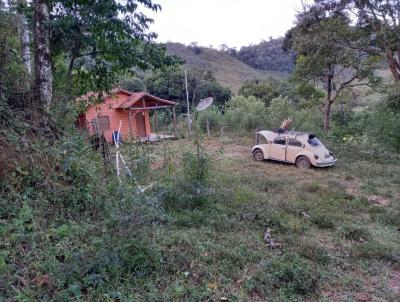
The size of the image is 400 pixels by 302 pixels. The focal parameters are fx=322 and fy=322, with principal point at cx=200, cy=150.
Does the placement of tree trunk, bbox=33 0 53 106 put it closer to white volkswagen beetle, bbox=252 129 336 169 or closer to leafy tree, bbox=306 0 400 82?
white volkswagen beetle, bbox=252 129 336 169

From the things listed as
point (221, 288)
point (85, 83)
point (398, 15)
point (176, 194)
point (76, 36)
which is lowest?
point (221, 288)

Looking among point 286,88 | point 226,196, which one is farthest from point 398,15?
point 286,88

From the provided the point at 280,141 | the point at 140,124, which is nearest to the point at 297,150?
the point at 280,141

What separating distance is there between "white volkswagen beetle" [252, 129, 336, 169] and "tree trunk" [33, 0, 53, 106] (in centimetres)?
787

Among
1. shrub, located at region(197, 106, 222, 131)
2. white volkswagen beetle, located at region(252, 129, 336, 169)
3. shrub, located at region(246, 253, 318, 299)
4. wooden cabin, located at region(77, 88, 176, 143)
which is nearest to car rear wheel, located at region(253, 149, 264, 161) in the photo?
white volkswagen beetle, located at region(252, 129, 336, 169)

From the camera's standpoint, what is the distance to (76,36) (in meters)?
6.01

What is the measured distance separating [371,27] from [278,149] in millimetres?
5592

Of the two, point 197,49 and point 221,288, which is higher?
point 197,49

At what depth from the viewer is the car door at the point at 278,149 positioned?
1111 cm

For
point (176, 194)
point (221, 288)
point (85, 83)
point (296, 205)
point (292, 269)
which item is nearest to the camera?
point (221, 288)

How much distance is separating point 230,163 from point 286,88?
1933 cm

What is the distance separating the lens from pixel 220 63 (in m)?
52.2

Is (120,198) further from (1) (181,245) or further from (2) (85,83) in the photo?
(2) (85,83)

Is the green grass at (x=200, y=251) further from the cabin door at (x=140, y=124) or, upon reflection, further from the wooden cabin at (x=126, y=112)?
the cabin door at (x=140, y=124)
